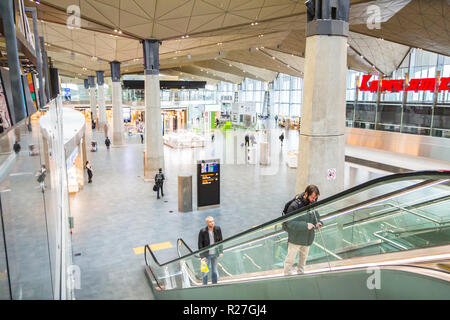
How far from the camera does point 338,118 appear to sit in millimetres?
9359

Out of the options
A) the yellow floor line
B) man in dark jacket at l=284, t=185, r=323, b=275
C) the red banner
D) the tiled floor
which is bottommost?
the yellow floor line

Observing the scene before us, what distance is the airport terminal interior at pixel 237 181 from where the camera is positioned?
2.94 m

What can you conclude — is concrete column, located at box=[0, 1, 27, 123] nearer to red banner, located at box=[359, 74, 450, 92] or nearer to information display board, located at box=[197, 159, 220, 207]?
information display board, located at box=[197, 159, 220, 207]

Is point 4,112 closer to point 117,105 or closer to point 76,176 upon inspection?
point 76,176

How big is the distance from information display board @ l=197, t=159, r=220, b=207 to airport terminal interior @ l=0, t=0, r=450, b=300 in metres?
0.06

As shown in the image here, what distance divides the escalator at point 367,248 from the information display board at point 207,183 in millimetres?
8666

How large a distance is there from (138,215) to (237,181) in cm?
717

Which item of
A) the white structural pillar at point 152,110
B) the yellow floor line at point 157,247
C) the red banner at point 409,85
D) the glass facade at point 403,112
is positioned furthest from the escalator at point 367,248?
the white structural pillar at point 152,110

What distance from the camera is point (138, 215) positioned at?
14125 mm

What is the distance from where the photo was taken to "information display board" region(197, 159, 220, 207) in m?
14.9

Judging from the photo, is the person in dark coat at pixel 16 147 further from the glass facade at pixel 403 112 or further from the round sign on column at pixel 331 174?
the glass facade at pixel 403 112

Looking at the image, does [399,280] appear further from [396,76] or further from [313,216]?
[396,76]

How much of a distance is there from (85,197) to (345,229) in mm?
14264

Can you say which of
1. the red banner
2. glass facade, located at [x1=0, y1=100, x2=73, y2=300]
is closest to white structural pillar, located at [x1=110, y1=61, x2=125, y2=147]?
the red banner
